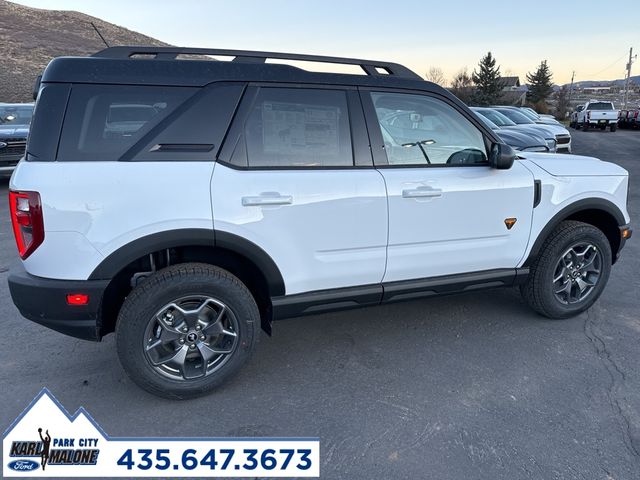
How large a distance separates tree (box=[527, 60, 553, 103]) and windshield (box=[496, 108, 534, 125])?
51.3 meters

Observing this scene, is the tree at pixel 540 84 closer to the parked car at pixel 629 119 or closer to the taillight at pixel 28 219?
the parked car at pixel 629 119

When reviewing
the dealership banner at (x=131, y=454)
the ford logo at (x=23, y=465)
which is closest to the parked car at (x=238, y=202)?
the dealership banner at (x=131, y=454)

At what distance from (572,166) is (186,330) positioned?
126 inches

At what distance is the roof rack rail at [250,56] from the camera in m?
2.67

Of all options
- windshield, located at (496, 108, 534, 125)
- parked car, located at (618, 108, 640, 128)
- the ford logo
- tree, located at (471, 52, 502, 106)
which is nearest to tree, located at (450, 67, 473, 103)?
tree, located at (471, 52, 502, 106)

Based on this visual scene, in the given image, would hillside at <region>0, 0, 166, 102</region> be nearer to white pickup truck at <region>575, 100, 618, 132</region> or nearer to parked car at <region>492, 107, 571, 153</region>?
parked car at <region>492, 107, 571, 153</region>

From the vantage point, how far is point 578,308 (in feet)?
12.8

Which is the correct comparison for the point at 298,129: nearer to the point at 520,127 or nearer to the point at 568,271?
the point at 568,271

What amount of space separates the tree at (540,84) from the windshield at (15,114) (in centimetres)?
6048

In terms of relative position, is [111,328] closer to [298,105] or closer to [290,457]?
[290,457]

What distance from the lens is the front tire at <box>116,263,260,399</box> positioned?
2.60m

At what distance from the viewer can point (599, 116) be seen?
2909 cm

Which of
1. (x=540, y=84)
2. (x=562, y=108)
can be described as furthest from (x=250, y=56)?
(x=540, y=84)

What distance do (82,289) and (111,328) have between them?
1.51 feet
